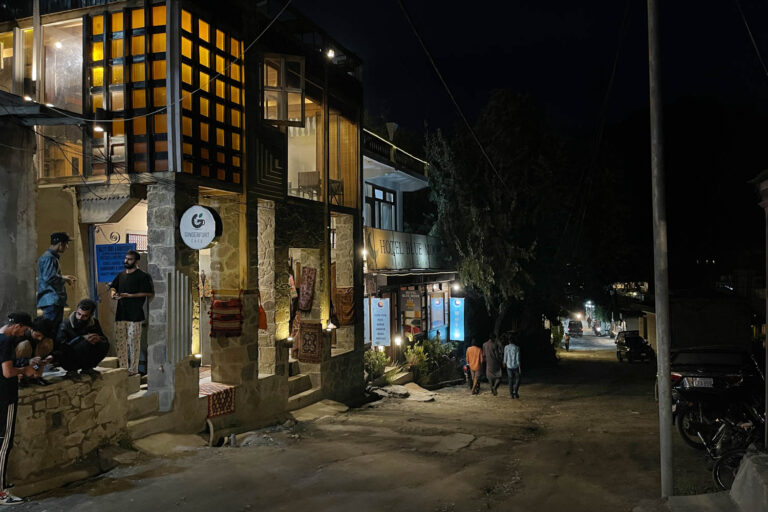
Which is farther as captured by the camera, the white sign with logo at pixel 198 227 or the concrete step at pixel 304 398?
the concrete step at pixel 304 398

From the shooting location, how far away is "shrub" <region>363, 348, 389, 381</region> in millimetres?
20250

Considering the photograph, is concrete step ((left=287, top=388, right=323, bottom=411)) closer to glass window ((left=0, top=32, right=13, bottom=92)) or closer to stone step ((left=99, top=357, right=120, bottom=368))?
stone step ((left=99, top=357, right=120, bottom=368))

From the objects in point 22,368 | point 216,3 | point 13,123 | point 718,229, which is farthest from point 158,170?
point 718,229

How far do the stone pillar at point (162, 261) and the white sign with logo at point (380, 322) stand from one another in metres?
9.68

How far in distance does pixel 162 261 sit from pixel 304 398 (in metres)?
6.05

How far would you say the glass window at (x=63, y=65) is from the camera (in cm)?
1278

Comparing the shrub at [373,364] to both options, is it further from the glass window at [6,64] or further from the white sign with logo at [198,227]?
the glass window at [6,64]

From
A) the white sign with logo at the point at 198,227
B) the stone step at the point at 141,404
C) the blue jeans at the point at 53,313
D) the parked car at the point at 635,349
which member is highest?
the white sign with logo at the point at 198,227

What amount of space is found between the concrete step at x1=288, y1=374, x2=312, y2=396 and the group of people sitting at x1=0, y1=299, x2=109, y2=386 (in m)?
6.95

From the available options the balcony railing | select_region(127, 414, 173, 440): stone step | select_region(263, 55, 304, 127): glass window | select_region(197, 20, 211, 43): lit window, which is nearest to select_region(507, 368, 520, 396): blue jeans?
the balcony railing

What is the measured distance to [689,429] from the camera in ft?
35.5

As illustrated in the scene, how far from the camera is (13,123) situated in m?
10.3

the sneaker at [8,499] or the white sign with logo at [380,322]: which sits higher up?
the white sign with logo at [380,322]

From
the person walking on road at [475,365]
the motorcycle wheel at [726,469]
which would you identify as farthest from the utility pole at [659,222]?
the person walking on road at [475,365]
